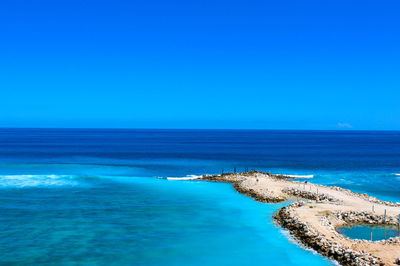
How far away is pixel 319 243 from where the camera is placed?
24.6 meters

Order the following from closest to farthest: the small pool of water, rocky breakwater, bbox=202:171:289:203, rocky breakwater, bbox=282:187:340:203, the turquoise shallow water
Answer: the turquoise shallow water
the small pool of water
rocky breakwater, bbox=282:187:340:203
rocky breakwater, bbox=202:171:289:203

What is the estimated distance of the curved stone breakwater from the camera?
75.1 ft

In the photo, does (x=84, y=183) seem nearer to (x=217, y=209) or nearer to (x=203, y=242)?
(x=217, y=209)

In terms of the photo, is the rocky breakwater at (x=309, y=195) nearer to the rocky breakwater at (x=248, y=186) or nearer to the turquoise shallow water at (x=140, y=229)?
the rocky breakwater at (x=248, y=186)

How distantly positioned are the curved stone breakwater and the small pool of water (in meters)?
0.75

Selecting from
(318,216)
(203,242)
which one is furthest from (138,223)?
(318,216)

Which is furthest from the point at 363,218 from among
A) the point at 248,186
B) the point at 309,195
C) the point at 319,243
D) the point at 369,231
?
the point at 248,186

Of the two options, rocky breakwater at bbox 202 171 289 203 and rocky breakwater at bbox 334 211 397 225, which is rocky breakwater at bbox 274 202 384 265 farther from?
rocky breakwater at bbox 202 171 289 203

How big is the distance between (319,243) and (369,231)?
732cm

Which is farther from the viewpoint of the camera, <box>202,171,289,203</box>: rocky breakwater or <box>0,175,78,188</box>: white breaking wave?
<box>0,175,78,188</box>: white breaking wave

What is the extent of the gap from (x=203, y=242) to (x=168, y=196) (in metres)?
16.3

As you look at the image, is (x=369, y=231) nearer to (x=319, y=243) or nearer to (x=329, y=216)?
(x=329, y=216)

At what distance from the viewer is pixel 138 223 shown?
30.7 metres

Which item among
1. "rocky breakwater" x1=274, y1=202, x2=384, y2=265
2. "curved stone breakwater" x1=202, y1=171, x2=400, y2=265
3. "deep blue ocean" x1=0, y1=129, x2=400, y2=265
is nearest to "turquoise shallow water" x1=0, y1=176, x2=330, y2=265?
"deep blue ocean" x1=0, y1=129, x2=400, y2=265
